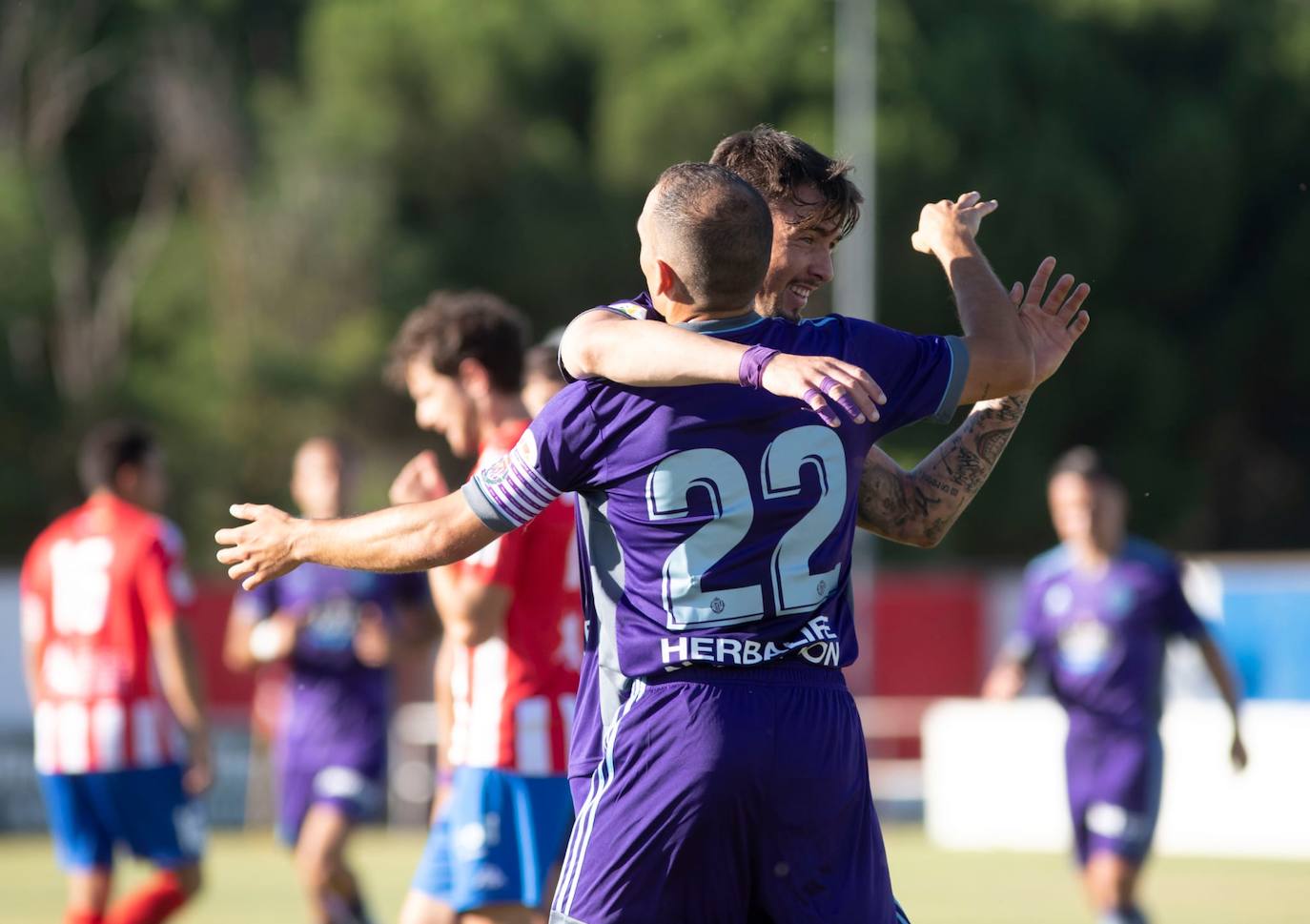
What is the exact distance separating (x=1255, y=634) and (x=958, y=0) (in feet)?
61.0

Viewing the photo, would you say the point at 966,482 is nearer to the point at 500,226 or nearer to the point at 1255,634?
the point at 1255,634

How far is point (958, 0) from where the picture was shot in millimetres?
36844

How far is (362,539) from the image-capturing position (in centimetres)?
428

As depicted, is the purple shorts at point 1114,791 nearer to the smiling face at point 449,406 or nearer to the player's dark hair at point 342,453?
the player's dark hair at point 342,453

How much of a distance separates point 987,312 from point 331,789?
20.8 ft

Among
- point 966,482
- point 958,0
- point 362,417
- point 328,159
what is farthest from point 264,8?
point 966,482

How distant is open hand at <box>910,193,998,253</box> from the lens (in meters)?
4.50

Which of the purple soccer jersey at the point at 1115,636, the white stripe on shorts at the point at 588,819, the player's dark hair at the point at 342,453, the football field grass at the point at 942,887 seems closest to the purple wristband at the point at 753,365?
the white stripe on shorts at the point at 588,819

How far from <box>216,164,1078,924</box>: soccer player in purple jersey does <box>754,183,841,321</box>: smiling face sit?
313 millimetres

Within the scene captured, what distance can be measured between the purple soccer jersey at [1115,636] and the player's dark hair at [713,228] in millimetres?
6295

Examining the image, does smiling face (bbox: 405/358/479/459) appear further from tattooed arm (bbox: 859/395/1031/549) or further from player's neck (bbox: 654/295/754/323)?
player's neck (bbox: 654/295/754/323)

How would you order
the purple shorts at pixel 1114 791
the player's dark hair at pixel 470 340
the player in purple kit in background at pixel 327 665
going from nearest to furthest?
the player's dark hair at pixel 470 340 → the purple shorts at pixel 1114 791 → the player in purple kit in background at pixel 327 665

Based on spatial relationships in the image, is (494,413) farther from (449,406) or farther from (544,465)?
(544,465)

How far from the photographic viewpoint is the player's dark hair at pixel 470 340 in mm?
6438
